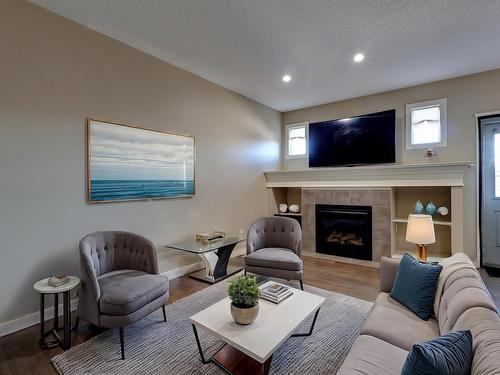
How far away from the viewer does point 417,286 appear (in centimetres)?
196

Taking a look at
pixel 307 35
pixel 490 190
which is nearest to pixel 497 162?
pixel 490 190

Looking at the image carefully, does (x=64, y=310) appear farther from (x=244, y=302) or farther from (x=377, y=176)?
(x=377, y=176)

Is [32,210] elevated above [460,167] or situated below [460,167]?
below

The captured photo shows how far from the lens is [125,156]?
3244 millimetres

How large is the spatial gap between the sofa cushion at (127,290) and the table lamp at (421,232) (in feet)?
7.97

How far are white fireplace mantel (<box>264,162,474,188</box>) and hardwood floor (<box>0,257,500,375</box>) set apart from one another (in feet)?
4.58

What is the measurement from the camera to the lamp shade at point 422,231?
8.37ft

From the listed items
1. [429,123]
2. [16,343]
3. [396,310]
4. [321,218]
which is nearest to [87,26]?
[16,343]

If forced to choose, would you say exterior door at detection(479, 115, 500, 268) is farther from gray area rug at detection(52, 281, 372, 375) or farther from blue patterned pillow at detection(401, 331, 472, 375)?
blue patterned pillow at detection(401, 331, 472, 375)

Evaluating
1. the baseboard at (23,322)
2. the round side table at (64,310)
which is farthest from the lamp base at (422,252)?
the baseboard at (23,322)

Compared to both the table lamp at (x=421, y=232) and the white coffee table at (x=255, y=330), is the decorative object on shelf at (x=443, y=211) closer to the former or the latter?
the table lamp at (x=421, y=232)

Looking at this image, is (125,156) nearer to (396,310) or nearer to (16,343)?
(16,343)

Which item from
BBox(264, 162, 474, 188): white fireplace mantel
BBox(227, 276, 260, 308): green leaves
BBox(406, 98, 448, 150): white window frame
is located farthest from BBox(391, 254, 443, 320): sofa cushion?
BBox(406, 98, 448, 150): white window frame

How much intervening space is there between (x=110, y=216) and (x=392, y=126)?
15.2ft
